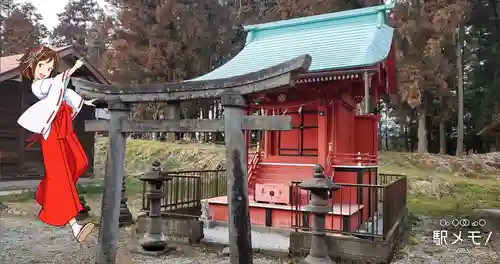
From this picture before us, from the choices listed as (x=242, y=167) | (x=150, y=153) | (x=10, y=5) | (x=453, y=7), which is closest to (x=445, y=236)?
(x=242, y=167)

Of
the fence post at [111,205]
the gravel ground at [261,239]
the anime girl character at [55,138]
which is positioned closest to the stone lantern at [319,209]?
the gravel ground at [261,239]

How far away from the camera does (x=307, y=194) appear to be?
9.43m

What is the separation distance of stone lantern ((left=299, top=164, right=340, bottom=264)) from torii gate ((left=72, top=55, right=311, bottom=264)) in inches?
65.2

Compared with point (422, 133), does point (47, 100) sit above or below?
above

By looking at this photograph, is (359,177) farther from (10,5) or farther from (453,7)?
(10,5)

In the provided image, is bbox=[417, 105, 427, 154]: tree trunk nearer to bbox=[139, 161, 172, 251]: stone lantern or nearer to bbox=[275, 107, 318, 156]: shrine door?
bbox=[275, 107, 318, 156]: shrine door

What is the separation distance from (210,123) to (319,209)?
2.27 meters

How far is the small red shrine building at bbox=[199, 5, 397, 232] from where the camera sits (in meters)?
8.79

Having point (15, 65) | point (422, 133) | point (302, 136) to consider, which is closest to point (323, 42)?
point (302, 136)

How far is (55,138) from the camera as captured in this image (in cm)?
802

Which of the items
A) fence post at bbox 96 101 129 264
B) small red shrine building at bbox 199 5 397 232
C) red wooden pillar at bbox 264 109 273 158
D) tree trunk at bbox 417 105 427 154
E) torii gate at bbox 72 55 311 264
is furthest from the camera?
→ tree trunk at bbox 417 105 427 154

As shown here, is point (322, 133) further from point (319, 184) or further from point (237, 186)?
point (237, 186)

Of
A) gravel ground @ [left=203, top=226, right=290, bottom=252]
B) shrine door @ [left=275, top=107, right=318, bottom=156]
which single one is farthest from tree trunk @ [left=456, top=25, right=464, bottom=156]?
gravel ground @ [left=203, top=226, right=290, bottom=252]

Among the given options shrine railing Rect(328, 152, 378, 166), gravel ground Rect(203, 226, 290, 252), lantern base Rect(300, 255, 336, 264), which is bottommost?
gravel ground Rect(203, 226, 290, 252)
